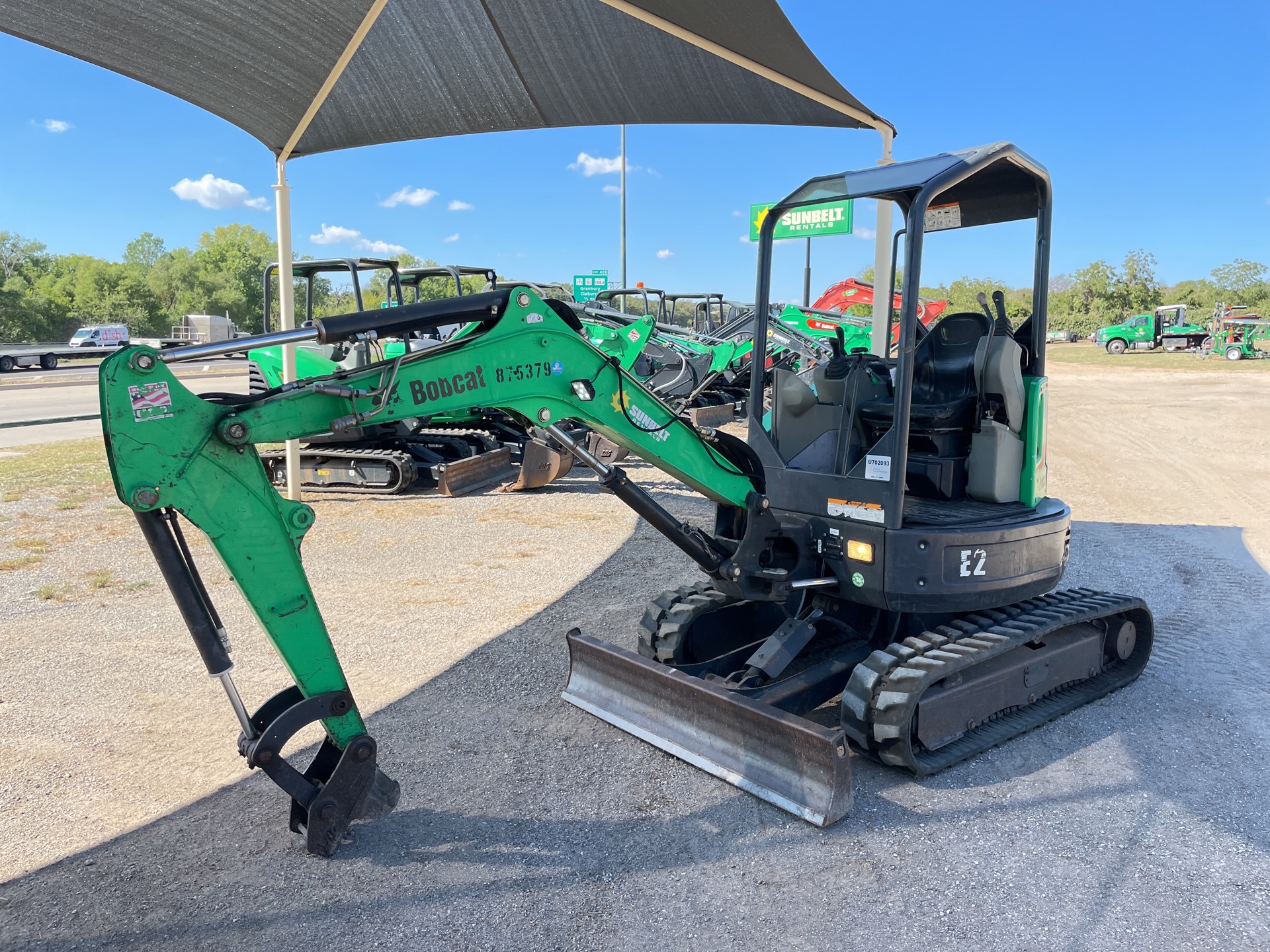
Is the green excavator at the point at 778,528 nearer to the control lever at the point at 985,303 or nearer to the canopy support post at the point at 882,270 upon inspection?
the control lever at the point at 985,303

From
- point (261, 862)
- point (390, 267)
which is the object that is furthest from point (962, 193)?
point (390, 267)

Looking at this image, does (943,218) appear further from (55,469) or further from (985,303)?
(55,469)

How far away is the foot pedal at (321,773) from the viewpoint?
3.14 meters

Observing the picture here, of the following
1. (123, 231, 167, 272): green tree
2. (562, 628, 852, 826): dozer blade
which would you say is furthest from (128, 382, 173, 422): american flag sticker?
(123, 231, 167, 272): green tree

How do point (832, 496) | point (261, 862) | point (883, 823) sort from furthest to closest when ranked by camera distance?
point (832, 496)
point (883, 823)
point (261, 862)

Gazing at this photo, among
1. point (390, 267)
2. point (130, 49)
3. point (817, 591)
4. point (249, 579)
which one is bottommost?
point (817, 591)

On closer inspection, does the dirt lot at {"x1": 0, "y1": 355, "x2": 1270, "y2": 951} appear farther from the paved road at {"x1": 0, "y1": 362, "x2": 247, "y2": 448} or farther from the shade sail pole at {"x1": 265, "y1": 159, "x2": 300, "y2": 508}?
the paved road at {"x1": 0, "y1": 362, "x2": 247, "y2": 448}

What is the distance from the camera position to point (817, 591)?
468 centimetres

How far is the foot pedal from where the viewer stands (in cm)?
314

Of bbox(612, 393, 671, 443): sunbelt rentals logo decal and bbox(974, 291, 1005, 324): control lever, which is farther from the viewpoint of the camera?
bbox(974, 291, 1005, 324): control lever

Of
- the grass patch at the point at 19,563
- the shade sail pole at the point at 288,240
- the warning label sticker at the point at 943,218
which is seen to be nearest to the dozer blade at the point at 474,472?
the shade sail pole at the point at 288,240

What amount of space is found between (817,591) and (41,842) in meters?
3.59

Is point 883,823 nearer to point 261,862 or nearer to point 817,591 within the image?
point 817,591

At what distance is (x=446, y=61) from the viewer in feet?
25.5
